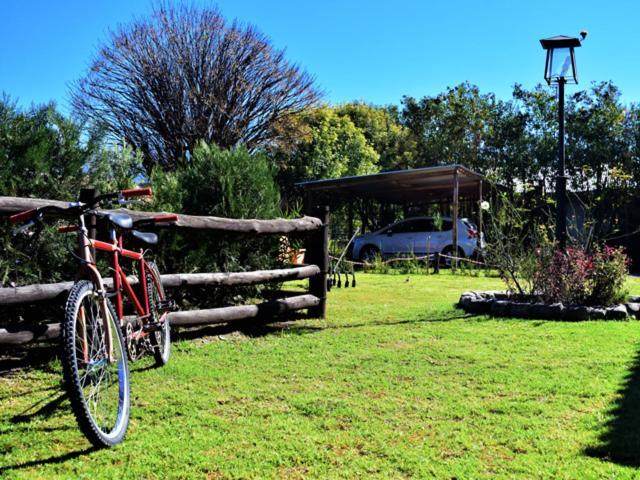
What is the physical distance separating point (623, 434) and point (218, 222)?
3.65 meters

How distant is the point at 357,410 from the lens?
11.4ft

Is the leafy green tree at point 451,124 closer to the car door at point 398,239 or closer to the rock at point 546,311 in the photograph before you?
the car door at point 398,239

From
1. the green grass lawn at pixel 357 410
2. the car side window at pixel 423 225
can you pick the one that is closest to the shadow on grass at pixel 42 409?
the green grass lawn at pixel 357 410

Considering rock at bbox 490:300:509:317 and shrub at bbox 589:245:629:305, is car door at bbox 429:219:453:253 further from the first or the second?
rock at bbox 490:300:509:317

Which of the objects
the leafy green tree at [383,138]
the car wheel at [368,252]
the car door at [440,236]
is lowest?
the car wheel at [368,252]

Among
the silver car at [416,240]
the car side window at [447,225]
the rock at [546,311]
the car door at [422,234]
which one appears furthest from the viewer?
the car door at [422,234]

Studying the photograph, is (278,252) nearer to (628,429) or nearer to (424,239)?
(628,429)

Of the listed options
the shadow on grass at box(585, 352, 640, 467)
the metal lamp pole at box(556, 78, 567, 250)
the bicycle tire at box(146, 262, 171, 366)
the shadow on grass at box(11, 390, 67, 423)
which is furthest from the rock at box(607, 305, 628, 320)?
the shadow on grass at box(11, 390, 67, 423)

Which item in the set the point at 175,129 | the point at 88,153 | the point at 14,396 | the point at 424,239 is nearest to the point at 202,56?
the point at 175,129

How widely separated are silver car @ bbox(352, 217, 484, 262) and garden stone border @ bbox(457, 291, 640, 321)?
8.71m

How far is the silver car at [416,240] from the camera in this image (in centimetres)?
1636

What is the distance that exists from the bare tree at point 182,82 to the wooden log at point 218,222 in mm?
14376

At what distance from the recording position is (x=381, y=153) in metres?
30.1

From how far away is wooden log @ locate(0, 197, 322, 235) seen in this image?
3838 mm
